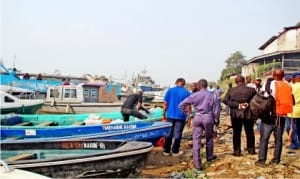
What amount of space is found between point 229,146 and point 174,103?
229 centimetres

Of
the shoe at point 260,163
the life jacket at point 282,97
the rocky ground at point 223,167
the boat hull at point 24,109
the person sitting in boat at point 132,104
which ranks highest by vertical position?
the life jacket at point 282,97

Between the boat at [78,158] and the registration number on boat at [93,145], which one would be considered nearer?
the boat at [78,158]

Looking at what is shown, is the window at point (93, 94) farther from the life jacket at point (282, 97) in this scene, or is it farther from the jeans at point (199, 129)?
the life jacket at point (282, 97)

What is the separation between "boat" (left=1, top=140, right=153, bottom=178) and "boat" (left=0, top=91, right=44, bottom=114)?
1058cm

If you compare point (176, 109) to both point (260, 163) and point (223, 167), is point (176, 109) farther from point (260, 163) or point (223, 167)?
point (260, 163)

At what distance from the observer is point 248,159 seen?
280 inches

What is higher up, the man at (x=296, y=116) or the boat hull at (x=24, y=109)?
the man at (x=296, y=116)

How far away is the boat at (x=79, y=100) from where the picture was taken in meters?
19.3

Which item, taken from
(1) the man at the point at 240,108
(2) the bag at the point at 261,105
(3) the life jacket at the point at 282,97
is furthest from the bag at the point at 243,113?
(3) the life jacket at the point at 282,97

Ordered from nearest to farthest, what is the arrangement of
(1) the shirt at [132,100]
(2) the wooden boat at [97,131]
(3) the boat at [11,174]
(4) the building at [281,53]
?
1. (3) the boat at [11,174]
2. (2) the wooden boat at [97,131]
3. (1) the shirt at [132,100]
4. (4) the building at [281,53]

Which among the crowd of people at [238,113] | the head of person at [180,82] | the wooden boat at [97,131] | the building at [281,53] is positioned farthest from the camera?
the building at [281,53]

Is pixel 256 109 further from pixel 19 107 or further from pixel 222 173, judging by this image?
pixel 19 107

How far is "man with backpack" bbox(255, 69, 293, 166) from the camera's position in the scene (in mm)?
6402

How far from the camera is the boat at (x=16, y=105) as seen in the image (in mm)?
17047
